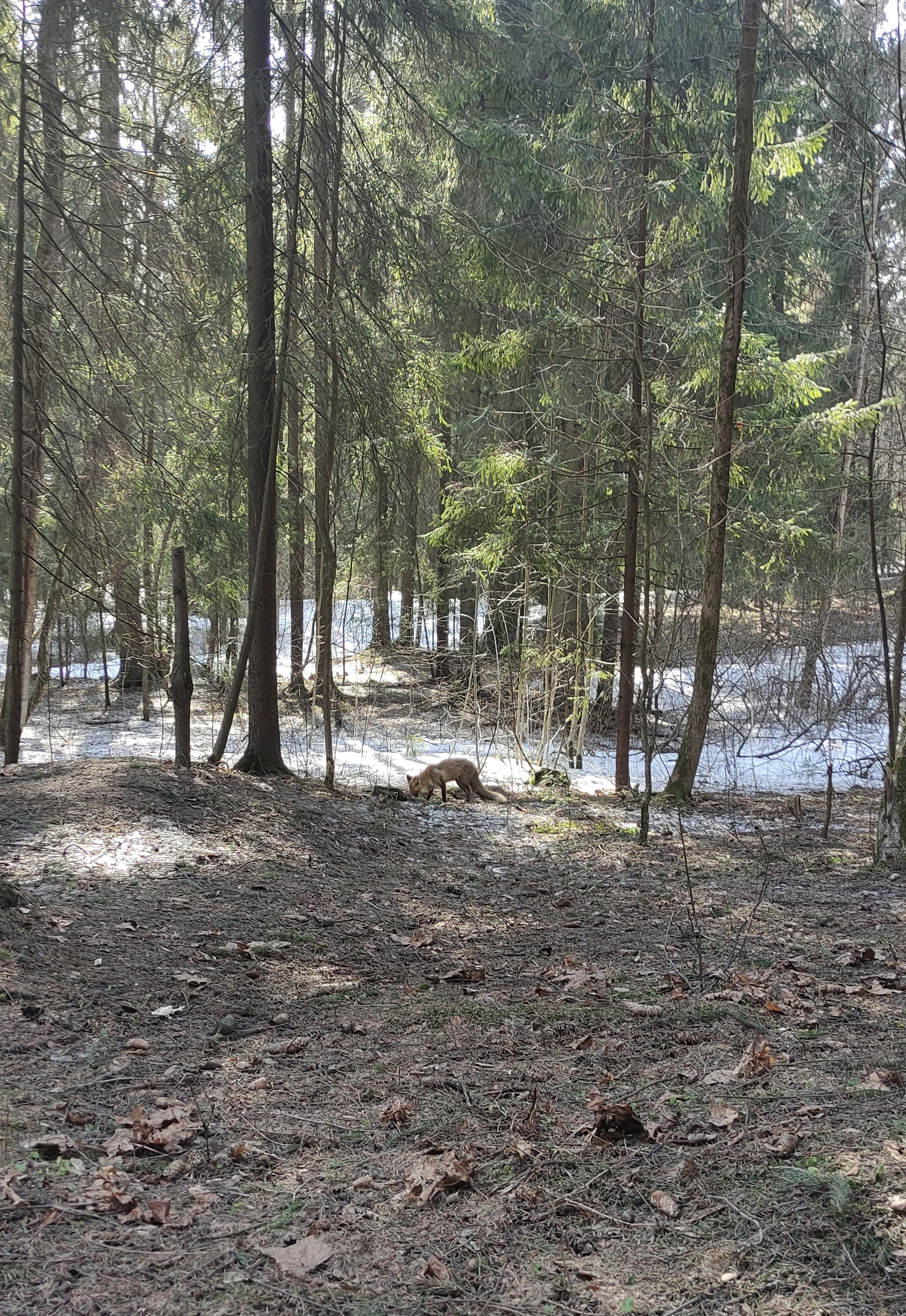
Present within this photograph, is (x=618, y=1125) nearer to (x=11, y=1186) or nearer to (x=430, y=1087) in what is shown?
(x=430, y=1087)

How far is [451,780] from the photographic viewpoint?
11.1m

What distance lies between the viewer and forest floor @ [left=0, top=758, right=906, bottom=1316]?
232cm

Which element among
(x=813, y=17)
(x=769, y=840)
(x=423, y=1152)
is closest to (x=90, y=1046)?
(x=423, y=1152)

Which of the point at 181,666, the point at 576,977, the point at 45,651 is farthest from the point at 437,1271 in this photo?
the point at 45,651

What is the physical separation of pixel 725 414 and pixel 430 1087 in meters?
8.60

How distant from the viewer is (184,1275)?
7.61ft

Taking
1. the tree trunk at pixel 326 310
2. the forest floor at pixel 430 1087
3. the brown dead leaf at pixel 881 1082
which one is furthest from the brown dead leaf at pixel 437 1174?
the tree trunk at pixel 326 310

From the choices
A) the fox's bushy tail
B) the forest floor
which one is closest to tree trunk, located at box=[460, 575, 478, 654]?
the fox's bushy tail

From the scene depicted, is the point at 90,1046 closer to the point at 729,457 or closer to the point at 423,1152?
the point at 423,1152

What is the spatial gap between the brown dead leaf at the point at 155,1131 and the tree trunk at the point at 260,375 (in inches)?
262

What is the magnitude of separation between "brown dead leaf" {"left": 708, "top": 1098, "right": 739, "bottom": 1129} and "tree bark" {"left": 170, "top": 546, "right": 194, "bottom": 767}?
20.9 feet

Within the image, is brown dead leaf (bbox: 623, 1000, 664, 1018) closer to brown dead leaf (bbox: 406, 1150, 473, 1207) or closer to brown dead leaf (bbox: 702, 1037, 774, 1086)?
brown dead leaf (bbox: 702, 1037, 774, 1086)

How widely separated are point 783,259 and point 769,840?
33.6ft

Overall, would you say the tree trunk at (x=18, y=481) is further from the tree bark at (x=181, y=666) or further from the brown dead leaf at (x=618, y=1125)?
the brown dead leaf at (x=618, y=1125)
